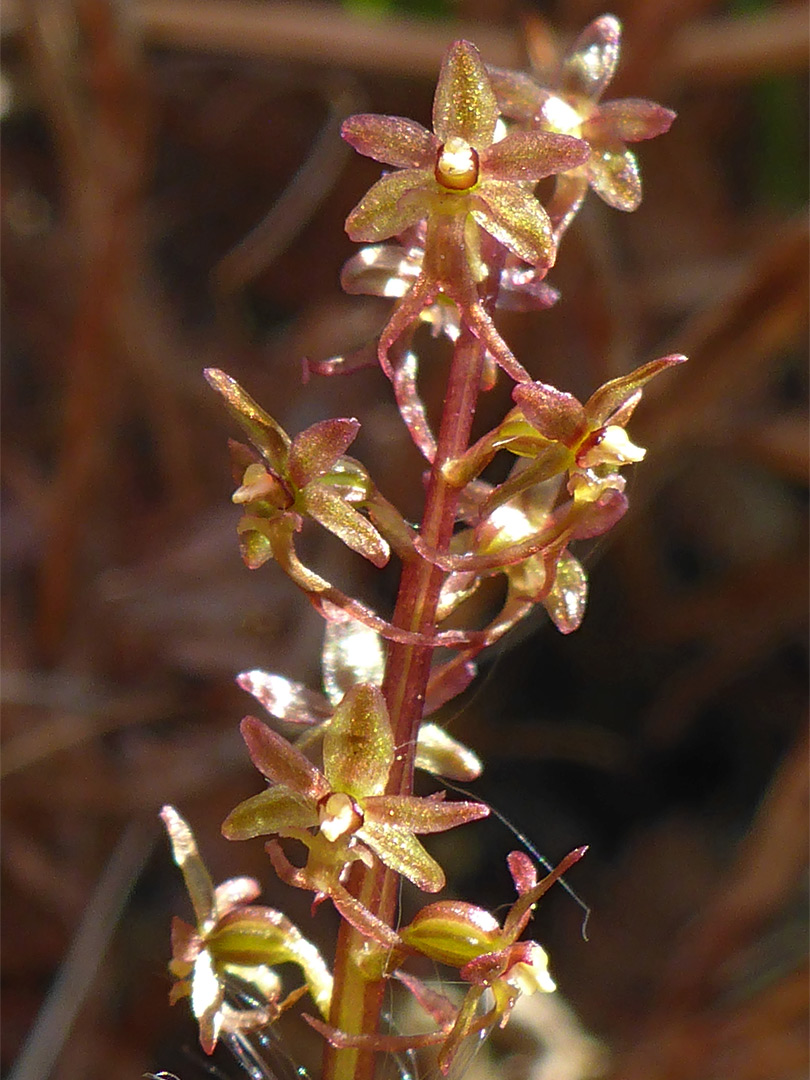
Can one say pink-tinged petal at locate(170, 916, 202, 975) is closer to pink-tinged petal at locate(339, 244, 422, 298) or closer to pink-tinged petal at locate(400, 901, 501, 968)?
pink-tinged petal at locate(400, 901, 501, 968)

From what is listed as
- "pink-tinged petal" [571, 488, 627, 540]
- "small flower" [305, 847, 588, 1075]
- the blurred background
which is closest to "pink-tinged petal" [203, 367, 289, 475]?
"pink-tinged petal" [571, 488, 627, 540]

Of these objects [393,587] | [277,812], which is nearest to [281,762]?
[277,812]

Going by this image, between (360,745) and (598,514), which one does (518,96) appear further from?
(360,745)

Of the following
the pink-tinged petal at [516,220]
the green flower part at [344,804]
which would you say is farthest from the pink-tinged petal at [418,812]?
the pink-tinged petal at [516,220]

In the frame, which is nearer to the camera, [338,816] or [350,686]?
[338,816]

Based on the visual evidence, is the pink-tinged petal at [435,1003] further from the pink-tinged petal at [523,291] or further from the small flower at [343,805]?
the pink-tinged petal at [523,291]
